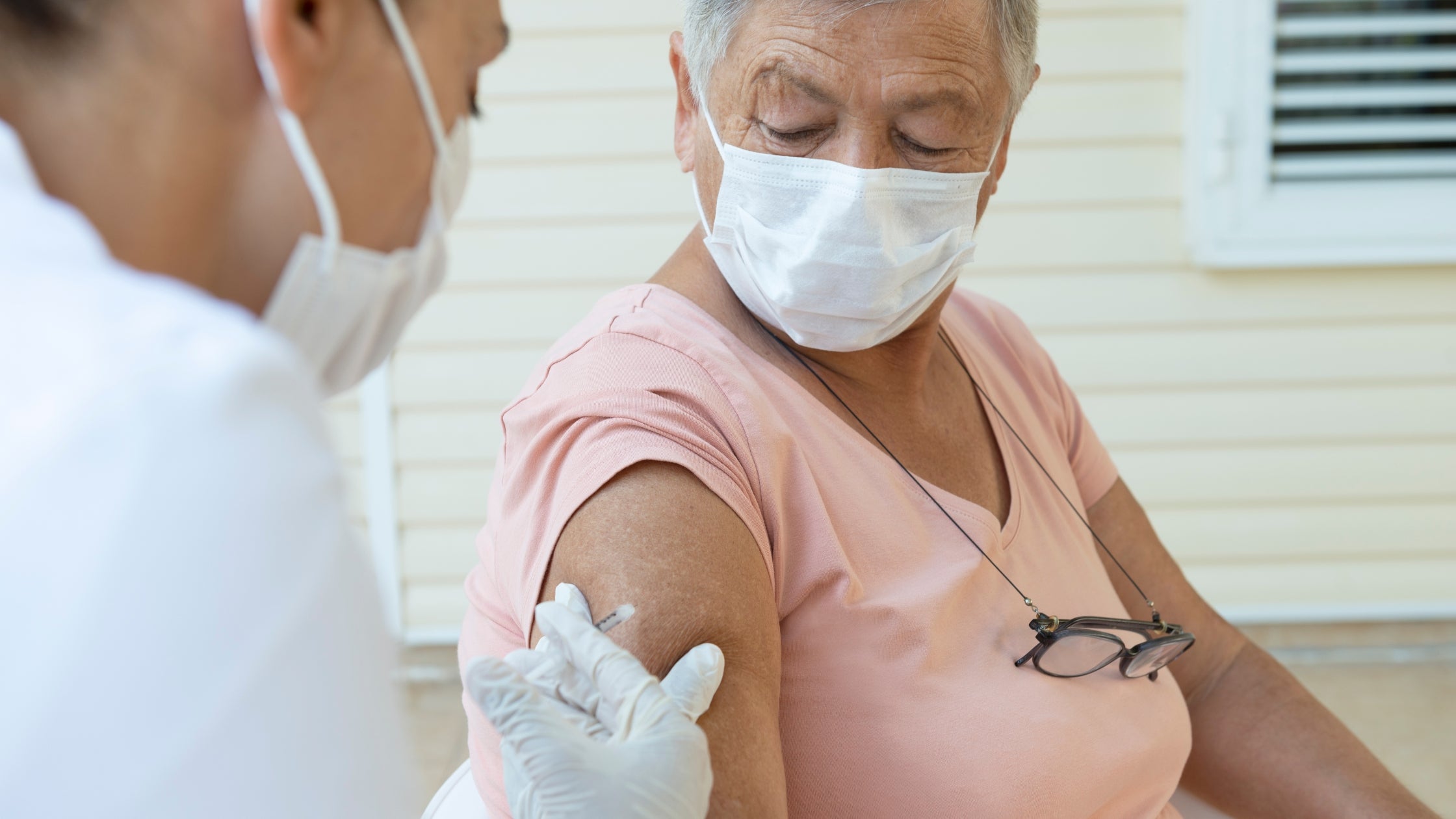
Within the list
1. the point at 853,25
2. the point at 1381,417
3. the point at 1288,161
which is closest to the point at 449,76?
the point at 853,25

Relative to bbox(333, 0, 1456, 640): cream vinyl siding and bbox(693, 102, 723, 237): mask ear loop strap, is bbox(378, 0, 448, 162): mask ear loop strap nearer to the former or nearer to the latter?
bbox(693, 102, 723, 237): mask ear loop strap

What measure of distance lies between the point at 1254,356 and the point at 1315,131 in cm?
66

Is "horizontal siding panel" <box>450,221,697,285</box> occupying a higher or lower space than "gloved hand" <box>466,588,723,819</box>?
lower

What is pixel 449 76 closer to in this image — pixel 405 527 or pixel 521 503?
pixel 521 503

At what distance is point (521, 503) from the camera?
1161 millimetres

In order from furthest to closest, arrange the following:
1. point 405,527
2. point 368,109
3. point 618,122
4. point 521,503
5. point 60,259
Result: point 405,527 < point 618,122 < point 521,503 < point 368,109 < point 60,259

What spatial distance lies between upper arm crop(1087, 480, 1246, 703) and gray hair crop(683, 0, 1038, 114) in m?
0.63

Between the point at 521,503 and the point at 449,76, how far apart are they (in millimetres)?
474

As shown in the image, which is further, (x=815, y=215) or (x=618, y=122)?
(x=618, y=122)

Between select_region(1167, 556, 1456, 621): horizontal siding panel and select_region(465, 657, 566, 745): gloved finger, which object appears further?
select_region(1167, 556, 1456, 621): horizontal siding panel

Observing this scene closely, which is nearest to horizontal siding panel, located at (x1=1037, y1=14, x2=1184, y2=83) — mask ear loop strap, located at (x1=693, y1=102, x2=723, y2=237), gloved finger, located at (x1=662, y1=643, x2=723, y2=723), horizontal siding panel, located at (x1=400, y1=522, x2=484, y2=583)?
mask ear loop strap, located at (x1=693, y1=102, x2=723, y2=237)

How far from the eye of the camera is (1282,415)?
3334 millimetres

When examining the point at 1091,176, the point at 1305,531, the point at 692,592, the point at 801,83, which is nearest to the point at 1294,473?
the point at 1305,531

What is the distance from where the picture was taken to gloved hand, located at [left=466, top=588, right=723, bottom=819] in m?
0.89
